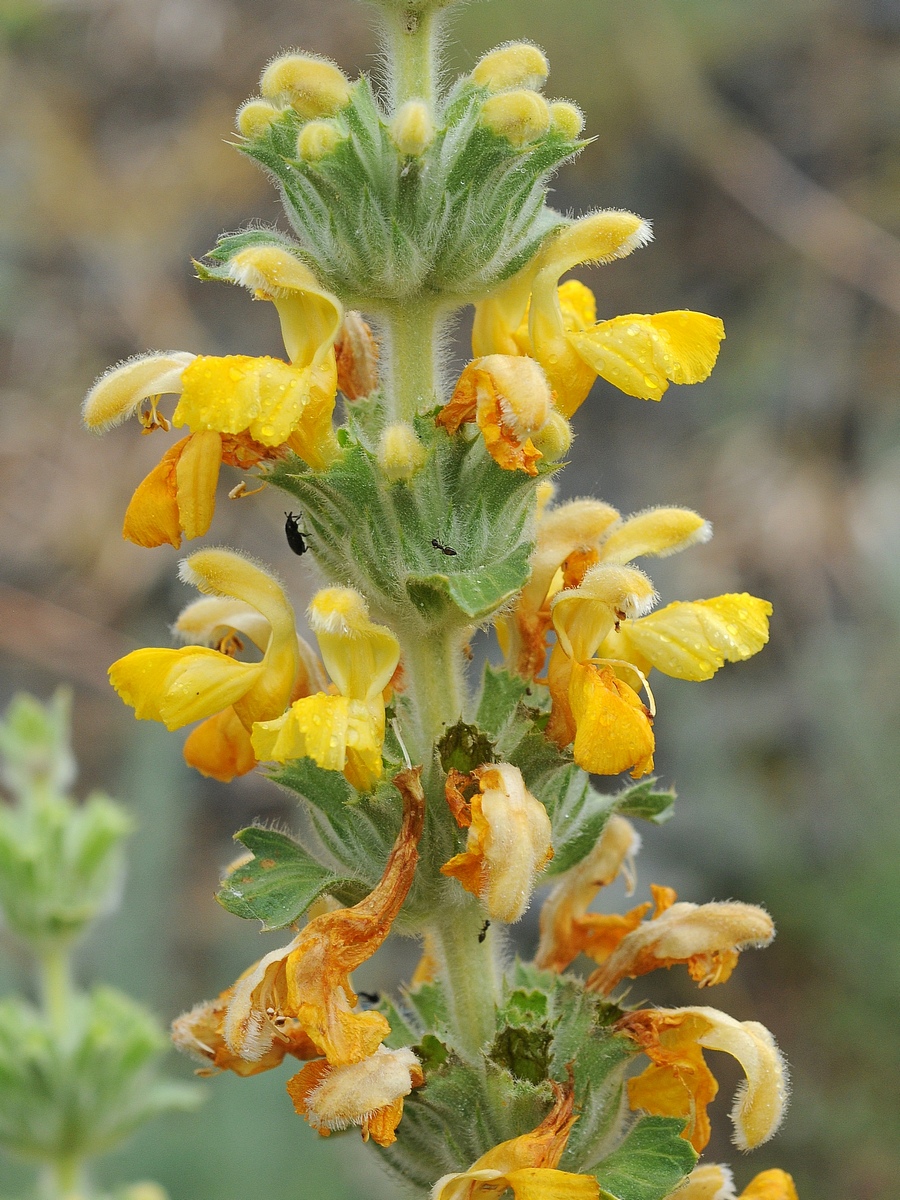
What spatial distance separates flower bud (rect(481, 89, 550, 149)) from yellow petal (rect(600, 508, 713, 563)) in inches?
27.4

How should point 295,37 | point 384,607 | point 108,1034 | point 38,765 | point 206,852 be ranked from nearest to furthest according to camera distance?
point 384,607
point 108,1034
point 38,765
point 206,852
point 295,37

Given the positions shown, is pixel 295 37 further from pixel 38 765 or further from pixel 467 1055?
pixel 467 1055

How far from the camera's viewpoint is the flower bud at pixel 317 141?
1.81 metres

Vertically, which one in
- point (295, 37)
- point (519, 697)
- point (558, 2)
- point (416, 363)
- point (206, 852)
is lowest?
point (519, 697)

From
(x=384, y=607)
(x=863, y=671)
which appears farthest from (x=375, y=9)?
Result: (x=863, y=671)

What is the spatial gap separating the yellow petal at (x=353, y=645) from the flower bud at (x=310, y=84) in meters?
0.78

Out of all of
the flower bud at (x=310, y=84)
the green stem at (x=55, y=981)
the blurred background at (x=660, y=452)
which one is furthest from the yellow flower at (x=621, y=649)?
the blurred background at (x=660, y=452)

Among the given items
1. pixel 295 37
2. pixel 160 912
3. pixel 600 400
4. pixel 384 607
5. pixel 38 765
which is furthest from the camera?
pixel 295 37

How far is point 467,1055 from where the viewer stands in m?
1.98

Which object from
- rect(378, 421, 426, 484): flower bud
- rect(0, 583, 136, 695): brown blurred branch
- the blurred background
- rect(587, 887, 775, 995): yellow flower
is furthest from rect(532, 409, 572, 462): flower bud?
rect(0, 583, 136, 695): brown blurred branch

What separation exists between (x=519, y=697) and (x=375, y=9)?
45.9 inches

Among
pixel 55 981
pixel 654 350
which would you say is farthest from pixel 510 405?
pixel 55 981

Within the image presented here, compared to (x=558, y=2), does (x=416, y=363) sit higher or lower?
lower

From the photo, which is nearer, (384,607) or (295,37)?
(384,607)
